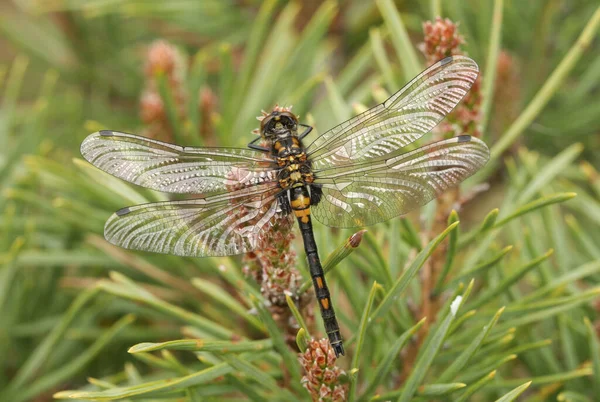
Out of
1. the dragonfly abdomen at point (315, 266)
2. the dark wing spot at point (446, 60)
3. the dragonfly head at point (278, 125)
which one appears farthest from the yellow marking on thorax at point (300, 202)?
the dark wing spot at point (446, 60)

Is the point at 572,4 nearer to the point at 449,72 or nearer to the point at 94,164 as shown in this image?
the point at 449,72

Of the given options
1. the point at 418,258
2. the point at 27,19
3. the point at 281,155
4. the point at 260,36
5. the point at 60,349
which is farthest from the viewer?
the point at 27,19

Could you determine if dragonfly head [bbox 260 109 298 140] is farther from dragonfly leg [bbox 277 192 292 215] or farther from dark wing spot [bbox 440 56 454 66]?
dark wing spot [bbox 440 56 454 66]

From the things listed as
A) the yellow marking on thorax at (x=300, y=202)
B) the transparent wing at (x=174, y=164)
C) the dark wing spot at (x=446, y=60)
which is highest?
the transparent wing at (x=174, y=164)

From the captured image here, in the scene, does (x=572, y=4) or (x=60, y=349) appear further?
(x=572, y=4)

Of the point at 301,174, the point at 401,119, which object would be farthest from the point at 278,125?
the point at 401,119

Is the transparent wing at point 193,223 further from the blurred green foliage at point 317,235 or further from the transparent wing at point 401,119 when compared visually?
the transparent wing at point 401,119

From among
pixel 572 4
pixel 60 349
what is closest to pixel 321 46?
pixel 572 4
